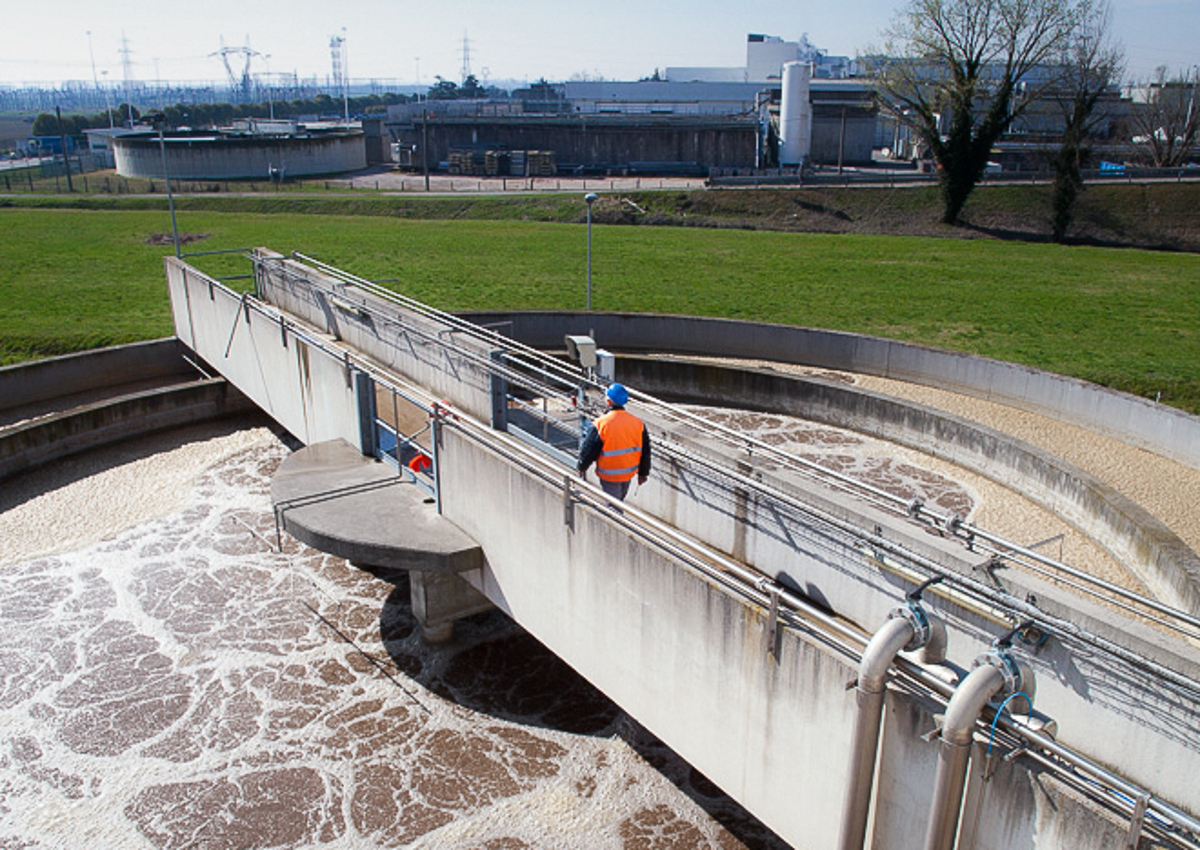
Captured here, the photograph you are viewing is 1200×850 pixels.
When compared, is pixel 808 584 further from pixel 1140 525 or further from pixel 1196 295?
pixel 1196 295

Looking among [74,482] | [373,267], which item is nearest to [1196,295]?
[373,267]

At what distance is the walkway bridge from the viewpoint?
18.2ft

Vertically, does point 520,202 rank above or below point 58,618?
above

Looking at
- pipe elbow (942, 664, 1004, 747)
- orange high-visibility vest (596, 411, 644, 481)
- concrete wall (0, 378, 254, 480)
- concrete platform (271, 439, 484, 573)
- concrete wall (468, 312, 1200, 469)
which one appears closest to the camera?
pipe elbow (942, 664, 1004, 747)

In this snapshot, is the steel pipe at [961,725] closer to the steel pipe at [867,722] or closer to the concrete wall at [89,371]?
the steel pipe at [867,722]

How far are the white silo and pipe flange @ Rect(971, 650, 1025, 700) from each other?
191 feet

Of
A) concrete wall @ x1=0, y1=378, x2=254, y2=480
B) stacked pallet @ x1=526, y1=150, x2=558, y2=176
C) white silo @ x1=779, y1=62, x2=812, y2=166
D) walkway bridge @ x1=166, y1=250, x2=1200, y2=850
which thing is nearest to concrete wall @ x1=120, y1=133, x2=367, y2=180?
stacked pallet @ x1=526, y1=150, x2=558, y2=176

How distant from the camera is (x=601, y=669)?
29.3ft

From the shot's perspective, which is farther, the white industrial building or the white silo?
the white industrial building

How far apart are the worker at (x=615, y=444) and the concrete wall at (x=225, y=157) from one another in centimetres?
5976

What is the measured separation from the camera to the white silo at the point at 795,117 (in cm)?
5866

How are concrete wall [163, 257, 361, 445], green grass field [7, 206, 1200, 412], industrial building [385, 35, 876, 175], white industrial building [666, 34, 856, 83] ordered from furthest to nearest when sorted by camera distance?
white industrial building [666, 34, 856, 83] < industrial building [385, 35, 876, 175] < green grass field [7, 206, 1200, 412] < concrete wall [163, 257, 361, 445]

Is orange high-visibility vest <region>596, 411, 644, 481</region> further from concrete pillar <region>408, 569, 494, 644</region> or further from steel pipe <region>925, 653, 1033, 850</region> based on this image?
concrete pillar <region>408, 569, 494, 644</region>

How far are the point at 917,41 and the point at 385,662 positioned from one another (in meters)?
43.8
